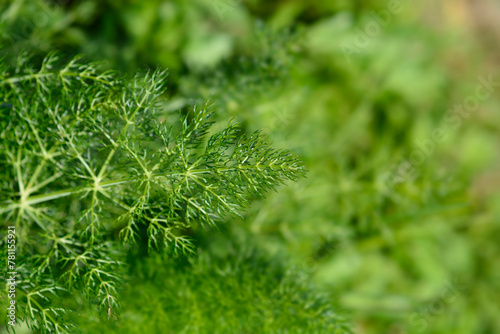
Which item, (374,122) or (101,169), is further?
(374,122)

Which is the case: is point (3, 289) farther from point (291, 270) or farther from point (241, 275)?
point (291, 270)

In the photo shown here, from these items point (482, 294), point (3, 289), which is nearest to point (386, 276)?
point (482, 294)

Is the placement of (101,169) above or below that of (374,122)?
below

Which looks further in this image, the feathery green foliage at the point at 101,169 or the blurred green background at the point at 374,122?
the blurred green background at the point at 374,122

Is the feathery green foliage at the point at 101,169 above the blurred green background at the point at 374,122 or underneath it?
underneath

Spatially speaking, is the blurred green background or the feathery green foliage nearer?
the feathery green foliage
